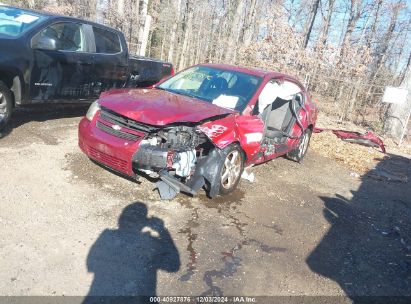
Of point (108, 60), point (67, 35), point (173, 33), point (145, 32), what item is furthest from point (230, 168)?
point (173, 33)

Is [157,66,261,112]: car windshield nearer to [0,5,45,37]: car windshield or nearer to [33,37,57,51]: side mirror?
[33,37,57,51]: side mirror

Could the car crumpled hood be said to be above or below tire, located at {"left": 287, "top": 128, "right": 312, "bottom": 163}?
above

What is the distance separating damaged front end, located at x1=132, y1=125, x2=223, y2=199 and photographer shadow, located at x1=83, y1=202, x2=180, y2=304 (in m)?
0.51

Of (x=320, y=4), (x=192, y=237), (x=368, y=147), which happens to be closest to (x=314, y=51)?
(x=368, y=147)

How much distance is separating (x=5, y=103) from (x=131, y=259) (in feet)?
11.8

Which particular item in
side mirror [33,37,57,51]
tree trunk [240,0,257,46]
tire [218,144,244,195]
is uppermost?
tree trunk [240,0,257,46]

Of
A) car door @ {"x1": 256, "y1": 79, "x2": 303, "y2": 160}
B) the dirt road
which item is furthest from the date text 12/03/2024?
car door @ {"x1": 256, "y1": 79, "x2": 303, "y2": 160}

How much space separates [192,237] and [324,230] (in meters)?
1.87

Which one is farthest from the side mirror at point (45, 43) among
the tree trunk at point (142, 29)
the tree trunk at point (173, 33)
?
the tree trunk at point (173, 33)

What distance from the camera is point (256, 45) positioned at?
17438mm

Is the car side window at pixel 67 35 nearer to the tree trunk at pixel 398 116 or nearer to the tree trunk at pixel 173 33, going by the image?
the tree trunk at pixel 398 116

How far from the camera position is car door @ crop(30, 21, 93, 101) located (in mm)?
6141

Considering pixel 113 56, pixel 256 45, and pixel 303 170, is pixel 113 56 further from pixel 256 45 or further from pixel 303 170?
pixel 256 45

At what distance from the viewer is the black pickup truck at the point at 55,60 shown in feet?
19.0
